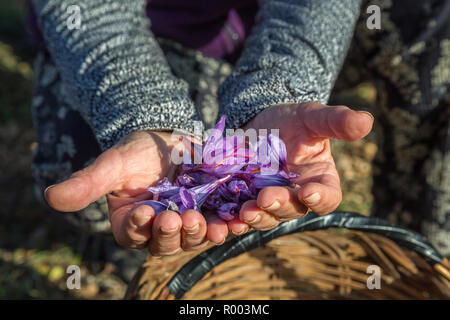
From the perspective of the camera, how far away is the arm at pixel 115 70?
1.42 m

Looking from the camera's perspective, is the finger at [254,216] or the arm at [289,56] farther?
the arm at [289,56]

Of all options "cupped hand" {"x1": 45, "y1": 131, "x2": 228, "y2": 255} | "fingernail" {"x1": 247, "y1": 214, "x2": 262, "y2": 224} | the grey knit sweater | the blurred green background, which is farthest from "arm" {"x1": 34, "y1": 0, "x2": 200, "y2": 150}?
the blurred green background

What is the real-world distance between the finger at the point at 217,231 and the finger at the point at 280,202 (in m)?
0.14

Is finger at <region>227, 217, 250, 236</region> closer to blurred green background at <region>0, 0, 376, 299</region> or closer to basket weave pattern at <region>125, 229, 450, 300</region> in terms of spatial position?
basket weave pattern at <region>125, 229, 450, 300</region>

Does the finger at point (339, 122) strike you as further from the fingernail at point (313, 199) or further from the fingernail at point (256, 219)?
the fingernail at point (256, 219)

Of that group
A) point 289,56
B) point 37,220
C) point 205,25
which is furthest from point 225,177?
point 37,220

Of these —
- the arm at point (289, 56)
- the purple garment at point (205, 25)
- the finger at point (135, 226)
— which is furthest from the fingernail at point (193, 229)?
the purple garment at point (205, 25)

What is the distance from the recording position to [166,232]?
103 centimetres

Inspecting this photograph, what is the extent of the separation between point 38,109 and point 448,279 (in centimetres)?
205

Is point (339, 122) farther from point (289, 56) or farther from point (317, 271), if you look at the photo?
point (317, 271)

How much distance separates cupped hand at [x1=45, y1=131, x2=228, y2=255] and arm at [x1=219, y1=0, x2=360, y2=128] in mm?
368

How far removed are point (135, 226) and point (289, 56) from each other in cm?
95

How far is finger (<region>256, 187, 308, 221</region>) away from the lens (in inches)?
41.3

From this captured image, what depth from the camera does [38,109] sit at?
204 centimetres
